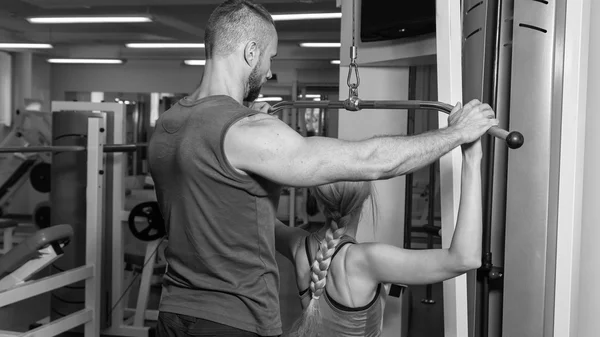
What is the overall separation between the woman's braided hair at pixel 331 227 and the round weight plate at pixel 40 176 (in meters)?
4.16

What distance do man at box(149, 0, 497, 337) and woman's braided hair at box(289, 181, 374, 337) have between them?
12.6 inches

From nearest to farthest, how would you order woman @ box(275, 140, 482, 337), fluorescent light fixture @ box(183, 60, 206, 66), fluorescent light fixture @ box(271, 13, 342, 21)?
woman @ box(275, 140, 482, 337)
fluorescent light fixture @ box(271, 13, 342, 21)
fluorescent light fixture @ box(183, 60, 206, 66)

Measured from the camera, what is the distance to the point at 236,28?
1.28 metres

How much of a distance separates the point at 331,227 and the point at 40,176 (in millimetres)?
4226

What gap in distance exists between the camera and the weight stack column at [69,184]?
3480mm

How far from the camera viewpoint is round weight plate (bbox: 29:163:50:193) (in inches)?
205

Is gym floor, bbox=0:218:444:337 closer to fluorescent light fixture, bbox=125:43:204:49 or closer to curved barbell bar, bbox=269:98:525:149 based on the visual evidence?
curved barbell bar, bbox=269:98:525:149

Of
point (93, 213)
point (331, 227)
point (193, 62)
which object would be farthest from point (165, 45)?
point (331, 227)

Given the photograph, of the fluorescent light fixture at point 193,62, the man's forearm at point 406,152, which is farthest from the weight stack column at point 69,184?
the fluorescent light fixture at point 193,62

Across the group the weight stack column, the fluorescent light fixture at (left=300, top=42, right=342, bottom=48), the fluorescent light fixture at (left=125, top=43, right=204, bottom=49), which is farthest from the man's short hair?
A: the fluorescent light fixture at (left=125, top=43, right=204, bottom=49)

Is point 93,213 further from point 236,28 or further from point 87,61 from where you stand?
point 87,61

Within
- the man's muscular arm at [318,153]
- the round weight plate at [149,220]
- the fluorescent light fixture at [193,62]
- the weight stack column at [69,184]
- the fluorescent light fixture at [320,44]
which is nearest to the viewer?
the man's muscular arm at [318,153]

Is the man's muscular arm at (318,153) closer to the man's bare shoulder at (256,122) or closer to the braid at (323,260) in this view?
the man's bare shoulder at (256,122)

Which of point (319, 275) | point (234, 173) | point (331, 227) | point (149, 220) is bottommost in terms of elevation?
point (149, 220)
